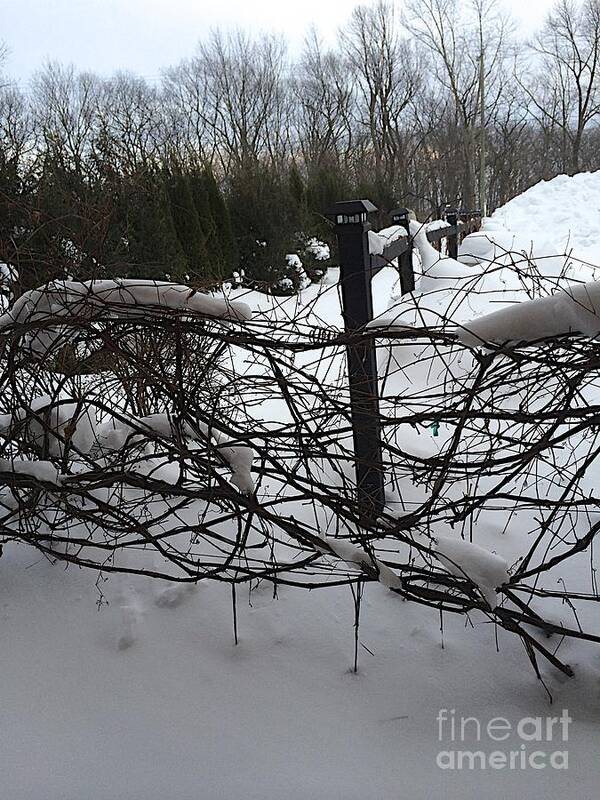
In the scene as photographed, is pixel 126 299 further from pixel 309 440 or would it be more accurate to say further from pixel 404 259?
pixel 404 259

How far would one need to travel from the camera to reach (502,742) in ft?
5.08

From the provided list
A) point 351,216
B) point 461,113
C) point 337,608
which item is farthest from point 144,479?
point 461,113

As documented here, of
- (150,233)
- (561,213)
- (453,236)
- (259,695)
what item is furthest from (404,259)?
(561,213)

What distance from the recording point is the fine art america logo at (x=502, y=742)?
4.92 feet

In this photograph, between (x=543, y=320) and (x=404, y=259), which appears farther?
(x=404, y=259)

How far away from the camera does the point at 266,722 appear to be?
63.9 inches

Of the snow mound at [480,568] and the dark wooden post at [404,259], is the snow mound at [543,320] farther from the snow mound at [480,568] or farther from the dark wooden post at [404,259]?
the dark wooden post at [404,259]

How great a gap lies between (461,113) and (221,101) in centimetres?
914

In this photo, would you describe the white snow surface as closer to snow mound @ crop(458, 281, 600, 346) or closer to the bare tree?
snow mound @ crop(458, 281, 600, 346)

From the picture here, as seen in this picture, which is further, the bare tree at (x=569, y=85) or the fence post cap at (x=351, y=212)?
the bare tree at (x=569, y=85)

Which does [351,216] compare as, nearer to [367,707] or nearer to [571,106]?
[367,707]

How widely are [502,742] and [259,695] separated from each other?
580 mm

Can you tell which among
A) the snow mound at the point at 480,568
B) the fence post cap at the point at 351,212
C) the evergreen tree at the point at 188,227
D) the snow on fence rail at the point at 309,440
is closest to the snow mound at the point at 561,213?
the evergreen tree at the point at 188,227

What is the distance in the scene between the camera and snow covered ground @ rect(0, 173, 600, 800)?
149 centimetres
